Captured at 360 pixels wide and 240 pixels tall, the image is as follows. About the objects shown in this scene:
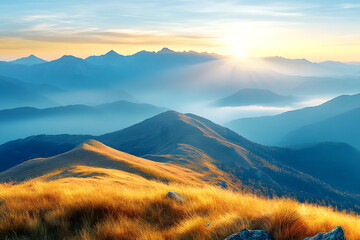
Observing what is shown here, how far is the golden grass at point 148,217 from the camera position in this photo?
20.2 ft

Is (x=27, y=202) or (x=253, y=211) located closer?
(x=253, y=211)

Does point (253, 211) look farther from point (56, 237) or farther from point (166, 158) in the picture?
point (166, 158)

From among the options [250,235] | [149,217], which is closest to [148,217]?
[149,217]

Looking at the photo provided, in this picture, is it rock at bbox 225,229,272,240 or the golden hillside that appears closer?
rock at bbox 225,229,272,240

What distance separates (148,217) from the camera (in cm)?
781

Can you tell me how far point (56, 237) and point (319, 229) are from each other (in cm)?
610

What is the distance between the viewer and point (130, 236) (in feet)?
20.6

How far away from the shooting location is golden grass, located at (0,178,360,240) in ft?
20.2

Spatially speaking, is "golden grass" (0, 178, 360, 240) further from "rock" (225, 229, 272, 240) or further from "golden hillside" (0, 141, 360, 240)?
"rock" (225, 229, 272, 240)

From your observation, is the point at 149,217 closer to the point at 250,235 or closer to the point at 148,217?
the point at 148,217

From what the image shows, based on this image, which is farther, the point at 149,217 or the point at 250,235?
the point at 149,217

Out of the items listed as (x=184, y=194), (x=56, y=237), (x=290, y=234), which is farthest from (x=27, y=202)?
(x=290, y=234)

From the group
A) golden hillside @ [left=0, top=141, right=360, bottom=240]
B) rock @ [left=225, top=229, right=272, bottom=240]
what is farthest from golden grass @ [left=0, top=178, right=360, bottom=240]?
rock @ [left=225, top=229, right=272, bottom=240]

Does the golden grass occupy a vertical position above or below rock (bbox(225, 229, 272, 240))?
below
